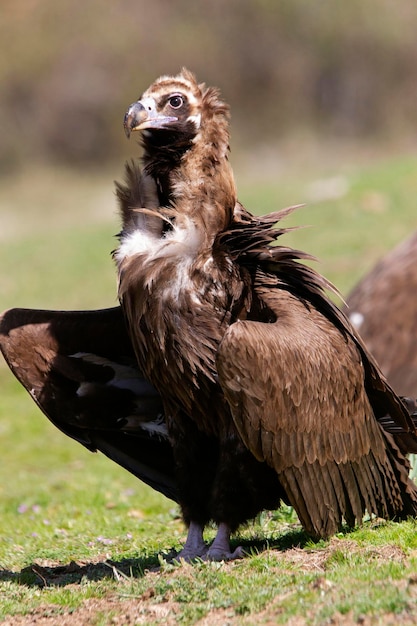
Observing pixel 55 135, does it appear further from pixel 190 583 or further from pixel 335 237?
pixel 190 583

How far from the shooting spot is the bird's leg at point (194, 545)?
19.3ft

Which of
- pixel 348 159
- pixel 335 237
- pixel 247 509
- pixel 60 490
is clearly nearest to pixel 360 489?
pixel 247 509

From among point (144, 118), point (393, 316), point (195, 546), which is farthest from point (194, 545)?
point (393, 316)

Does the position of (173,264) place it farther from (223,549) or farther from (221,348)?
(223,549)

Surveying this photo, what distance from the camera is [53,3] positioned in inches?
1971

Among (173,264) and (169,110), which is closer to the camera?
(173,264)

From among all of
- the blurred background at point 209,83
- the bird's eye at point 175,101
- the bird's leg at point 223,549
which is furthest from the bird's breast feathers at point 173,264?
the blurred background at point 209,83

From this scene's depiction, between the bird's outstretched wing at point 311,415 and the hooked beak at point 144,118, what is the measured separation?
3.63 ft

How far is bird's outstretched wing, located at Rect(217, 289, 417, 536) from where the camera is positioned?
5.17 meters

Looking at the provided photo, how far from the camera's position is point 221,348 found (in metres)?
5.10

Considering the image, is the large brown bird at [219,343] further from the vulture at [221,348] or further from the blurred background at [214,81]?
the blurred background at [214,81]

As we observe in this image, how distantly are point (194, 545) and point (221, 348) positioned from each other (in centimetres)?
142

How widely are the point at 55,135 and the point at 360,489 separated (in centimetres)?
3842

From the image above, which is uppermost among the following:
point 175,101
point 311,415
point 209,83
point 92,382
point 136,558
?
point 209,83
